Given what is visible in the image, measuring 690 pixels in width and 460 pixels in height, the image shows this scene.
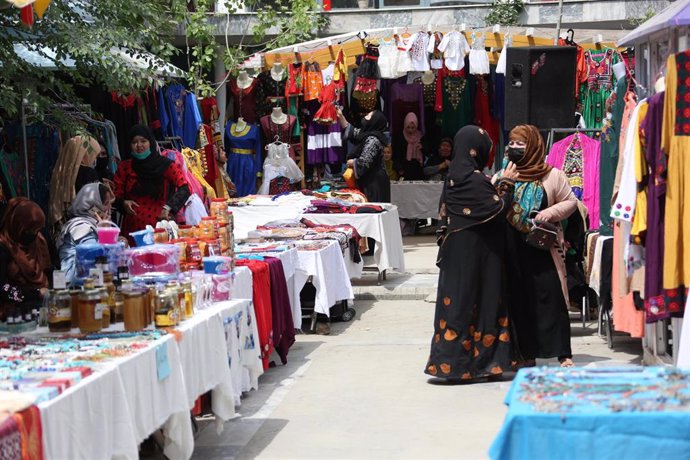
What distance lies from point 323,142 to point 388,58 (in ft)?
5.76

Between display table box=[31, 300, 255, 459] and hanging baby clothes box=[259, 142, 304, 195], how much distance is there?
9.04 meters

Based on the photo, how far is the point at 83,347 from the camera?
5148mm

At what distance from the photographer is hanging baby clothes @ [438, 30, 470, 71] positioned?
15.0 metres

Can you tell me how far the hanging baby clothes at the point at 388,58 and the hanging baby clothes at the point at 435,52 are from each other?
46cm

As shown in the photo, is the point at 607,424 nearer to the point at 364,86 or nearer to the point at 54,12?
the point at 54,12

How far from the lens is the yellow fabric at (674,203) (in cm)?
659

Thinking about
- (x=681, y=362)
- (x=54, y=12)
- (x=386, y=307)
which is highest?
(x=54, y=12)

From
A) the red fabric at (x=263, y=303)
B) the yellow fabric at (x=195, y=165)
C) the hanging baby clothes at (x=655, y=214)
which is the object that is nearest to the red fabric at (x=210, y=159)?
the yellow fabric at (x=195, y=165)

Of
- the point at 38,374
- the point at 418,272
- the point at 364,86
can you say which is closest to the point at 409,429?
the point at 38,374

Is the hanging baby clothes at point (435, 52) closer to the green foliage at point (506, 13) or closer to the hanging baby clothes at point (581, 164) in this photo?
the green foliage at point (506, 13)

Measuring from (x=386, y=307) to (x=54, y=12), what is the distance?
16.6 feet

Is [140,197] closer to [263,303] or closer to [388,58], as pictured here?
[263,303]

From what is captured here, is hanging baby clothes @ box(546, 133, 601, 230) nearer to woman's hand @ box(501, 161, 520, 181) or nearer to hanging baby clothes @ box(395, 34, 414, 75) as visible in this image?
woman's hand @ box(501, 161, 520, 181)

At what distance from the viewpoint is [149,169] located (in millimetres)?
9844
